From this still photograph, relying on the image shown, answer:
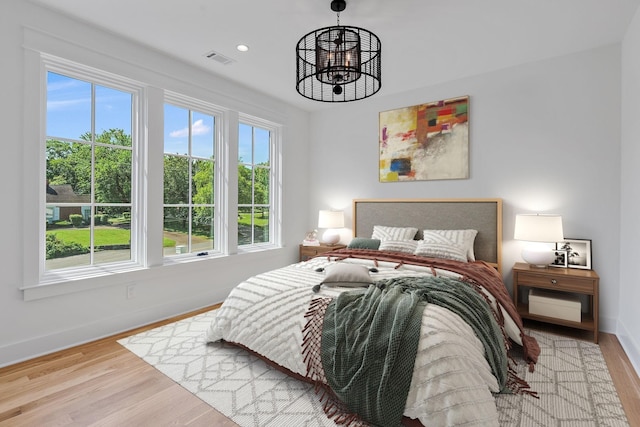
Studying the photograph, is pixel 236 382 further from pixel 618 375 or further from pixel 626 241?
pixel 626 241

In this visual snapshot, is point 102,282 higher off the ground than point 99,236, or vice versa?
point 99,236

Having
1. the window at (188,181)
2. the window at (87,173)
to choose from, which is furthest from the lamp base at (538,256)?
the window at (87,173)

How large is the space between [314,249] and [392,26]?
288 cm

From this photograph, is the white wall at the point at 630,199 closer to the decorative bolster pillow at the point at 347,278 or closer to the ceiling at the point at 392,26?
the ceiling at the point at 392,26

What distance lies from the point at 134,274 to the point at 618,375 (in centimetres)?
386

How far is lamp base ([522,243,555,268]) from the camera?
3062 millimetres

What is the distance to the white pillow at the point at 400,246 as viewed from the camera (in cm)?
355

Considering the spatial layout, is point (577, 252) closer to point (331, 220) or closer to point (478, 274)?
point (478, 274)

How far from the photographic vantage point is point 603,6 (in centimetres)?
245

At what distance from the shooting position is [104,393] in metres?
2.04

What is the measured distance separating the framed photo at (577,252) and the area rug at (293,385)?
2.38 feet

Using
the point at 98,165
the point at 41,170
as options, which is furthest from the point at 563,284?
the point at 41,170

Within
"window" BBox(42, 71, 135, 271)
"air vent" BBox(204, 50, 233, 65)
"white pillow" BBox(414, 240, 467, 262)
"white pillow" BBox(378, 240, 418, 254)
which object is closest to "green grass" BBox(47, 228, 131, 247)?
"window" BBox(42, 71, 135, 271)

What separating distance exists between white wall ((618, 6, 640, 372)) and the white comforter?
141 cm
